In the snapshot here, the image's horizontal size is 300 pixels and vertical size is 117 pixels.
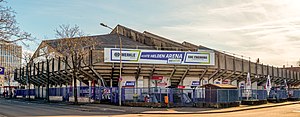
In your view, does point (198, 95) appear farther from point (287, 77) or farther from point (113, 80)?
point (287, 77)

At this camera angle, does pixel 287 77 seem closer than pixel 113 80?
No

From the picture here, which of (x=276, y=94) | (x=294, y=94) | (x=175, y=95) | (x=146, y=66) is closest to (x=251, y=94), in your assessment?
(x=276, y=94)

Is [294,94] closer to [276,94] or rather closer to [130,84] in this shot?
[276,94]

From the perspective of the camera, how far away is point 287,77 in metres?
87.8

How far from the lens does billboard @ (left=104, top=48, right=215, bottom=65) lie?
4590cm

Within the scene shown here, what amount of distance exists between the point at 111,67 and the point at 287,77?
180ft

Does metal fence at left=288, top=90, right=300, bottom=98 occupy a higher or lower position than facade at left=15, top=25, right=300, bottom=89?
lower

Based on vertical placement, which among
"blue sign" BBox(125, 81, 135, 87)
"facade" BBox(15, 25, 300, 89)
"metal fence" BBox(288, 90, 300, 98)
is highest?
"facade" BBox(15, 25, 300, 89)

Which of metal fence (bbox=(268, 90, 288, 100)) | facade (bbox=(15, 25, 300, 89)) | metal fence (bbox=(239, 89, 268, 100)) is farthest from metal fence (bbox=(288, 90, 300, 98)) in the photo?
metal fence (bbox=(239, 89, 268, 100))

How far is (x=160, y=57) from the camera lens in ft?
158

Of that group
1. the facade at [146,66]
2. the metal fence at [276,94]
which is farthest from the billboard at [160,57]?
the metal fence at [276,94]

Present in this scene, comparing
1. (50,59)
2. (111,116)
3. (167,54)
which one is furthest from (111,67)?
(111,116)

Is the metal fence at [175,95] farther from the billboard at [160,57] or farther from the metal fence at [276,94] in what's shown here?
the billboard at [160,57]

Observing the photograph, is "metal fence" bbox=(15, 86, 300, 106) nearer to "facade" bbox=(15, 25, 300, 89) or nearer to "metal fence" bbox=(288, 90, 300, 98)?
"facade" bbox=(15, 25, 300, 89)
